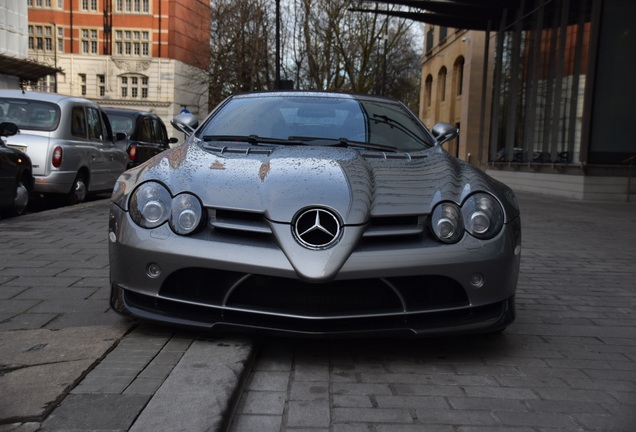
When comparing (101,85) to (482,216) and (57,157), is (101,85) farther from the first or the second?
(482,216)

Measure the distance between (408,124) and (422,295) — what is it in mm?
1883

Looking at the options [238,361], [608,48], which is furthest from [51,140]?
[608,48]

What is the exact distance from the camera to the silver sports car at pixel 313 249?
299 cm

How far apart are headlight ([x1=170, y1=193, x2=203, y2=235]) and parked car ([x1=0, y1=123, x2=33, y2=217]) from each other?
5555mm

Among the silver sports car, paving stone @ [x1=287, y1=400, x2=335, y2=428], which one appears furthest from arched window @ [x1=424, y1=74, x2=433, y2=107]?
paving stone @ [x1=287, y1=400, x2=335, y2=428]

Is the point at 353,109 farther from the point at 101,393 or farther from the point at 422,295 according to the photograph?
the point at 101,393

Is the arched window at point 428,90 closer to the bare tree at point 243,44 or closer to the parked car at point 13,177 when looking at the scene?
the bare tree at point 243,44

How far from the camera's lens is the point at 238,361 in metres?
2.92

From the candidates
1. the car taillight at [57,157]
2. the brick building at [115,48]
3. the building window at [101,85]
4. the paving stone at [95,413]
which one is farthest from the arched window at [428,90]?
the paving stone at [95,413]

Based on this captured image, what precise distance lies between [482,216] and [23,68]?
1157 inches

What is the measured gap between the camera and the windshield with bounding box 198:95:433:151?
14.1 feet

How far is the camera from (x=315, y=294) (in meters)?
3.05

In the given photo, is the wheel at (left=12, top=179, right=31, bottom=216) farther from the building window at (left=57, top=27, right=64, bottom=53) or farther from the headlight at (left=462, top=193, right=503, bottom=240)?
the building window at (left=57, top=27, right=64, bottom=53)

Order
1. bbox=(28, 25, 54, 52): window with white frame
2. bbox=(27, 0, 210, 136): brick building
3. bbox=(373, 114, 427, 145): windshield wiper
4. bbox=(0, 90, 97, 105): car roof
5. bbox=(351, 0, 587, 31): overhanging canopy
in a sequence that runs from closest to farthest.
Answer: bbox=(373, 114, 427, 145): windshield wiper, bbox=(0, 90, 97, 105): car roof, bbox=(351, 0, 587, 31): overhanging canopy, bbox=(27, 0, 210, 136): brick building, bbox=(28, 25, 54, 52): window with white frame
